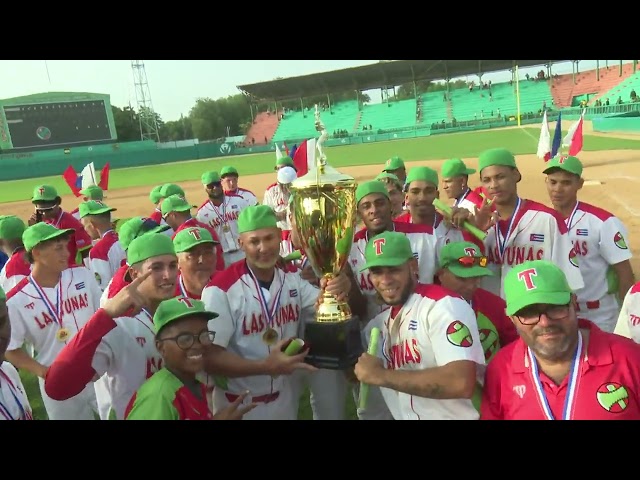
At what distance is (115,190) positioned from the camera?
99.8 ft

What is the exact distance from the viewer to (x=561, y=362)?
230 centimetres

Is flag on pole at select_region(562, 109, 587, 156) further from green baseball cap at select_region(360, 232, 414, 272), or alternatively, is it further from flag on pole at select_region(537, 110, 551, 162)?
green baseball cap at select_region(360, 232, 414, 272)

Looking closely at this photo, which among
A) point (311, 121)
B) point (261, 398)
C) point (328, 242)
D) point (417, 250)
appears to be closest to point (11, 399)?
point (261, 398)

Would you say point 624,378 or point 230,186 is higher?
point 230,186

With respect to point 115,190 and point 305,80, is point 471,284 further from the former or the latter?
point 305,80

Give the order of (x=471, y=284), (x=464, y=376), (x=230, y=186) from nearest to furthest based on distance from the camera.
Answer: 1. (x=464, y=376)
2. (x=471, y=284)
3. (x=230, y=186)

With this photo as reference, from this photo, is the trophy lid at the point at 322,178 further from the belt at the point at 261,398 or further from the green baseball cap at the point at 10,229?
the green baseball cap at the point at 10,229

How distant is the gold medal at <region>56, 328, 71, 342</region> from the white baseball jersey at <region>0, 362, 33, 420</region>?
1570 mm

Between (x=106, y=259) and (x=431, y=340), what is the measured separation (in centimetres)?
432

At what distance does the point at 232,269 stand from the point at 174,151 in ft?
173

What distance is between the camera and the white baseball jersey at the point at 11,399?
7.79 feet

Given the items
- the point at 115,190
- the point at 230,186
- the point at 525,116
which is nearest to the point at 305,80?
the point at 525,116

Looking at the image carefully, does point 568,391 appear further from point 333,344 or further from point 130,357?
point 130,357

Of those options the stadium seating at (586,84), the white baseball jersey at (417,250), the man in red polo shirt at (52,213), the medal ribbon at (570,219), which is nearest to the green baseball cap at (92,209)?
the man in red polo shirt at (52,213)
